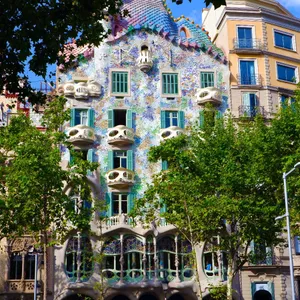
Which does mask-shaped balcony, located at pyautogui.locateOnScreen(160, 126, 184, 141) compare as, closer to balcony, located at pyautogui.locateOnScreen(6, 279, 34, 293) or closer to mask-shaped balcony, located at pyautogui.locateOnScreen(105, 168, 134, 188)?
mask-shaped balcony, located at pyautogui.locateOnScreen(105, 168, 134, 188)

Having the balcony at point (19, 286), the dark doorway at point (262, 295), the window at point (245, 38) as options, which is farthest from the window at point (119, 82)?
the dark doorway at point (262, 295)

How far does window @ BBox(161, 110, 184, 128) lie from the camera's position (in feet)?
127

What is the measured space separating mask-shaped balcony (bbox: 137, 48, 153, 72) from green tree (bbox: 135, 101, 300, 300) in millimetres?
10639

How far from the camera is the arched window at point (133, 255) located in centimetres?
3497

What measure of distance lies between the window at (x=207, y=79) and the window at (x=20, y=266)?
636 inches

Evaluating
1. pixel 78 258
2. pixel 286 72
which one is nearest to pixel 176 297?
pixel 78 258

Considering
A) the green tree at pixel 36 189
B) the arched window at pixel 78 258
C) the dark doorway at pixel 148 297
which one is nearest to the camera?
the green tree at pixel 36 189

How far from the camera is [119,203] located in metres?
36.3

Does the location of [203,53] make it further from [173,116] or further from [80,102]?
[80,102]

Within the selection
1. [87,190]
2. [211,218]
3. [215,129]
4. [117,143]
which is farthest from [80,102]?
[211,218]

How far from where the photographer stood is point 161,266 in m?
35.2

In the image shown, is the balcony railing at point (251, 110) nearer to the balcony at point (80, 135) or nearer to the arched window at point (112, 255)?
the balcony at point (80, 135)

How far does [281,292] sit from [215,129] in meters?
12.5

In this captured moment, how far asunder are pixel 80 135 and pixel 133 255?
810 centimetres
